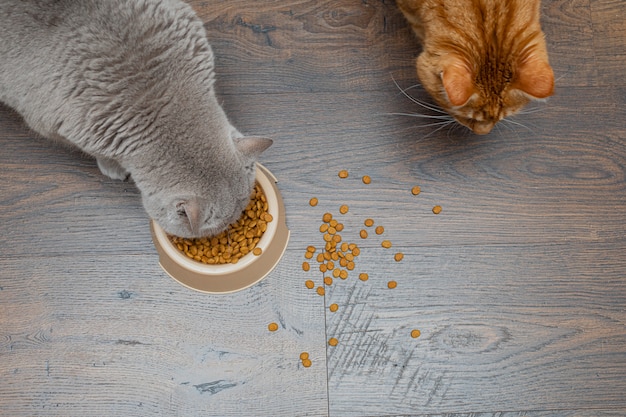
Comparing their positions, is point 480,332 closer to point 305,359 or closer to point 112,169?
point 305,359

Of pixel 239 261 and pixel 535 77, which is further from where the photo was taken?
pixel 239 261

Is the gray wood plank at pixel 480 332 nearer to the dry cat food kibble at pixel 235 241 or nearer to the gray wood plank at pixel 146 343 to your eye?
the gray wood plank at pixel 146 343

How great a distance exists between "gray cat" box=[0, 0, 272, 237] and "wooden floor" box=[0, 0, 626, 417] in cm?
34

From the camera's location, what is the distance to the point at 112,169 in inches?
57.1

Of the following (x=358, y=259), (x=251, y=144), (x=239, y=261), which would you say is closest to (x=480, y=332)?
(x=358, y=259)

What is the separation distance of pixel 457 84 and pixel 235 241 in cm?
68

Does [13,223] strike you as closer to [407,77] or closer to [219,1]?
[219,1]

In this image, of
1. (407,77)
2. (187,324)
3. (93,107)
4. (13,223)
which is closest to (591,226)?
(407,77)

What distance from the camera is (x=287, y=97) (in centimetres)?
156

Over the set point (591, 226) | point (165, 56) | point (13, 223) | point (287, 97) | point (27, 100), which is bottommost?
point (13, 223)

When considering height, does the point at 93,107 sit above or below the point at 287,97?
above

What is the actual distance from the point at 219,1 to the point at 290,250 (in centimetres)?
74

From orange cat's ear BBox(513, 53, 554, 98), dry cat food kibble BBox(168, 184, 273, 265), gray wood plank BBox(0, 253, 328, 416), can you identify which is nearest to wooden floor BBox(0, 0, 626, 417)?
gray wood plank BBox(0, 253, 328, 416)

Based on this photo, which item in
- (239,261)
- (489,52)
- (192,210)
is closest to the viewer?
(192,210)
